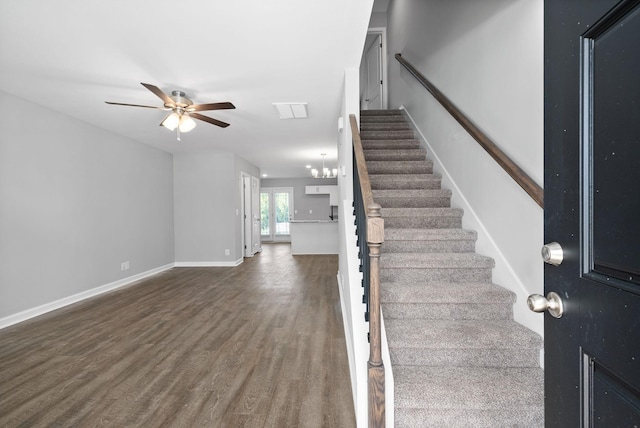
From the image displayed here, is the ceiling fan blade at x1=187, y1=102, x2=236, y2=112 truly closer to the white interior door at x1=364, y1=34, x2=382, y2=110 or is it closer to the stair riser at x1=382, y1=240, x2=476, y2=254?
the stair riser at x1=382, y1=240, x2=476, y2=254

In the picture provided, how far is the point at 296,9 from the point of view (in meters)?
2.05

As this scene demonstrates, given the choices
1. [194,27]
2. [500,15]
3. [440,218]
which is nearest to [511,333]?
[440,218]

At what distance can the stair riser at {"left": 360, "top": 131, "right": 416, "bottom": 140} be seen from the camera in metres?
4.01

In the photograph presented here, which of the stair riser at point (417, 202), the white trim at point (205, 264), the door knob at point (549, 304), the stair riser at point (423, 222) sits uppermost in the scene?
the stair riser at point (417, 202)

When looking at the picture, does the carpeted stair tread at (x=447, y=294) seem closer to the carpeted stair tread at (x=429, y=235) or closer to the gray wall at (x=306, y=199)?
the carpeted stair tread at (x=429, y=235)

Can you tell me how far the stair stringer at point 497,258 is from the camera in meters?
1.90

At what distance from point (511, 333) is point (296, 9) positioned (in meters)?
2.46

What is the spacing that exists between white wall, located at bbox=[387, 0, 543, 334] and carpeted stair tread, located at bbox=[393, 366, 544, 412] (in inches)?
14.2

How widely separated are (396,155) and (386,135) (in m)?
0.56

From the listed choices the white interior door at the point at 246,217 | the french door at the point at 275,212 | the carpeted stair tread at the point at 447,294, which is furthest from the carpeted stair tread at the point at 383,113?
the french door at the point at 275,212

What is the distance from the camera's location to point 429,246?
259 cm

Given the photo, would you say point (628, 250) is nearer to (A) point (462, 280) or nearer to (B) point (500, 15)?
(A) point (462, 280)

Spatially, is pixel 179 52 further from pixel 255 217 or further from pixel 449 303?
pixel 255 217

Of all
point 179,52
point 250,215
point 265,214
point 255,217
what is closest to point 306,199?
point 265,214
